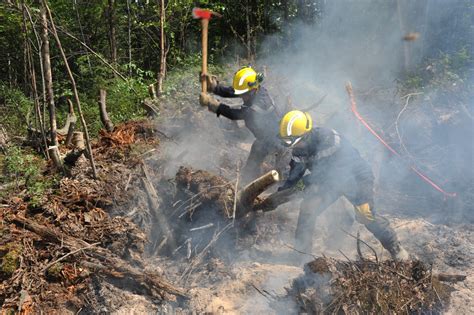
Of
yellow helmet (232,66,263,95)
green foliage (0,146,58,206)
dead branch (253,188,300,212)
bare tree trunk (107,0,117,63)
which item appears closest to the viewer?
green foliage (0,146,58,206)

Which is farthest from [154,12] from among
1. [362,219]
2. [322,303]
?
[322,303]

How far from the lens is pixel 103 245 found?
4.09 meters

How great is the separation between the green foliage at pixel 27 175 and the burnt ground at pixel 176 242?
0.59 feet

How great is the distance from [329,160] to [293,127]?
0.63 metres

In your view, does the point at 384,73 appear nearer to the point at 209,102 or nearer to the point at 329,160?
the point at 209,102

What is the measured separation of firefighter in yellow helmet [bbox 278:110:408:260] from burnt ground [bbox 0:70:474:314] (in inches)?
23.3

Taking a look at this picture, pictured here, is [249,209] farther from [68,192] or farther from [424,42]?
[424,42]


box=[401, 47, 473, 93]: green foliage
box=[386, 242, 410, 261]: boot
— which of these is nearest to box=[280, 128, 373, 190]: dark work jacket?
box=[386, 242, 410, 261]: boot

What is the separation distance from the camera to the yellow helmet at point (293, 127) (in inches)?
171

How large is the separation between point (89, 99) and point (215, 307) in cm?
745

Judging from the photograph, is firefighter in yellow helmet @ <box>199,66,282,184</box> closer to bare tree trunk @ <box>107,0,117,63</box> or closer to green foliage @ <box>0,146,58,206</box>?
green foliage @ <box>0,146,58,206</box>

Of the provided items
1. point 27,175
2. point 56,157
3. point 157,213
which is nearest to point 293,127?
point 157,213

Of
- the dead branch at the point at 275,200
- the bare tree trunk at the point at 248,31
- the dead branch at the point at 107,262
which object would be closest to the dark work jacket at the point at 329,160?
the dead branch at the point at 275,200

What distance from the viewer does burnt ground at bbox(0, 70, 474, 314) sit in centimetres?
366
